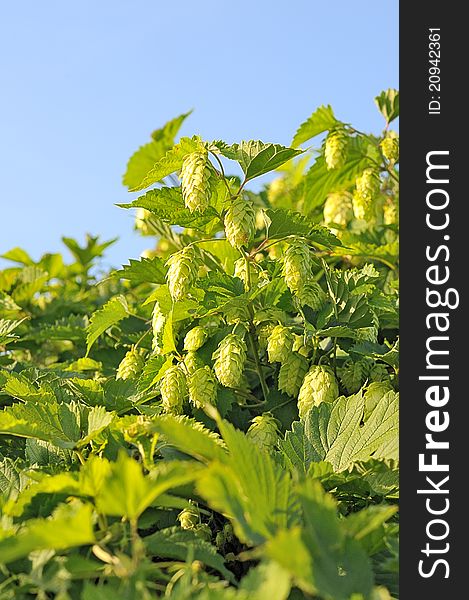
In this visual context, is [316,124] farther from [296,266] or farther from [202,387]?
[202,387]

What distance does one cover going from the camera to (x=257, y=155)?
77.4 inches

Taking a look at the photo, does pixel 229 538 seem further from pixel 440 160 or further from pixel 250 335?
pixel 440 160

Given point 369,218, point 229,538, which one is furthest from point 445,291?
point 369,218

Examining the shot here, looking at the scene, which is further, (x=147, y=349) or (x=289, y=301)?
(x=147, y=349)

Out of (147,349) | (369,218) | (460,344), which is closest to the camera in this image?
(460,344)

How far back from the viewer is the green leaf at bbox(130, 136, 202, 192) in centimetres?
200

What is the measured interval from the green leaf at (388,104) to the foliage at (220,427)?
242 millimetres

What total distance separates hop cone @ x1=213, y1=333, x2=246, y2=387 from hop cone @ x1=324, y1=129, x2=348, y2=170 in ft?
4.33

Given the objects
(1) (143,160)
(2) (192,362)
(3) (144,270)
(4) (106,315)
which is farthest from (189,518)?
(1) (143,160)

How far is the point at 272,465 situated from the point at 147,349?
1355 millimetres

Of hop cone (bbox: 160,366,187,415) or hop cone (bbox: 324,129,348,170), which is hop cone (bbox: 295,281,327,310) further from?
hop cone (bbox: 324,129,348,170)

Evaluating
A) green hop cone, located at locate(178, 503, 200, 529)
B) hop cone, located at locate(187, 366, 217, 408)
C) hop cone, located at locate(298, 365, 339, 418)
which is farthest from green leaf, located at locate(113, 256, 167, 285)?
green hop cone, located at locate(178, 503, 200, 529)

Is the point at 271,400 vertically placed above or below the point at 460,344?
above

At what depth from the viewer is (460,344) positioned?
1511 millimetres
